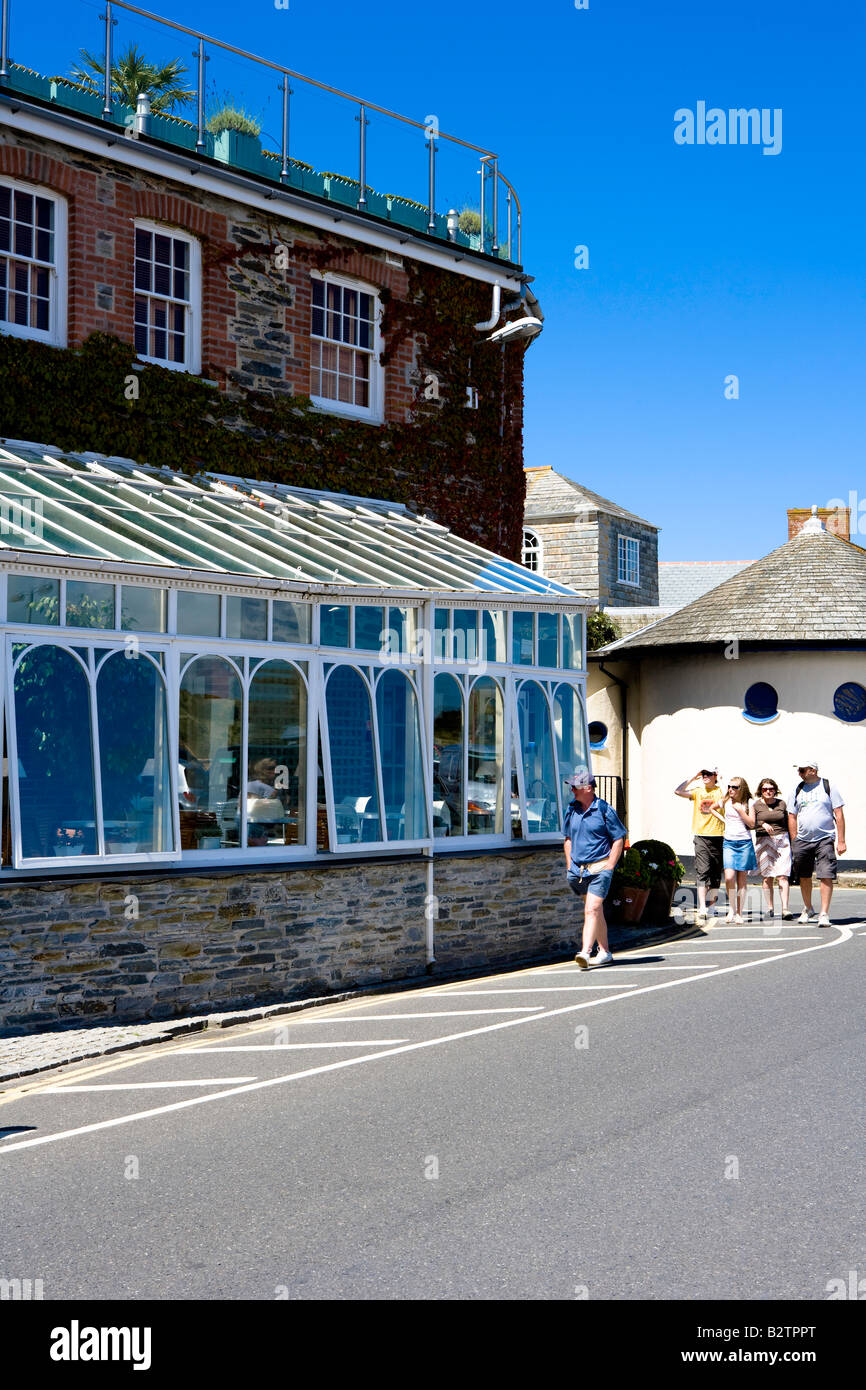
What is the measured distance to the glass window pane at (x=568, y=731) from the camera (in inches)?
598

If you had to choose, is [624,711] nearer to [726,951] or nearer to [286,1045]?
[726,951]

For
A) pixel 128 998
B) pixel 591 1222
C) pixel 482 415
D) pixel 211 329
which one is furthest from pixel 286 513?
pixel 591 1222

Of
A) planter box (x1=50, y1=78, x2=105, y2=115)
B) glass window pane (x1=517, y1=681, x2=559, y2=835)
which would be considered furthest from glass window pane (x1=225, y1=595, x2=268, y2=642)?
planter box (x1=50, y1=78, x2=105, y2=115)

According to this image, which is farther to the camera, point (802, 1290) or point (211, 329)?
point (211, 329)

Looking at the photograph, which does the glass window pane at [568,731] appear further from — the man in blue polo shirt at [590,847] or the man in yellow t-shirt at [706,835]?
the man in yellow t-shirt at [706,835]

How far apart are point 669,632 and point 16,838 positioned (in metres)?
16.7

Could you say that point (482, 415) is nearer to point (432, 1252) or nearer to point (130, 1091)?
point (130, 1091)

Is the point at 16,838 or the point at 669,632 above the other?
the point at 669,632

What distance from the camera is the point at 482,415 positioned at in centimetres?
1850

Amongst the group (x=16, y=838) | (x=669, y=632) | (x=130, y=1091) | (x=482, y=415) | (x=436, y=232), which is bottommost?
(x=130, y=1091)

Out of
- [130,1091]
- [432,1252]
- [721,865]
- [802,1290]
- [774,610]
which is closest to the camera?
[802,1290]

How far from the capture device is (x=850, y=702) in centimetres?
2320

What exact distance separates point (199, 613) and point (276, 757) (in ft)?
4.94

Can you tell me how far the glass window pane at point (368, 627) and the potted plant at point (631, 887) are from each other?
5.52 meters
